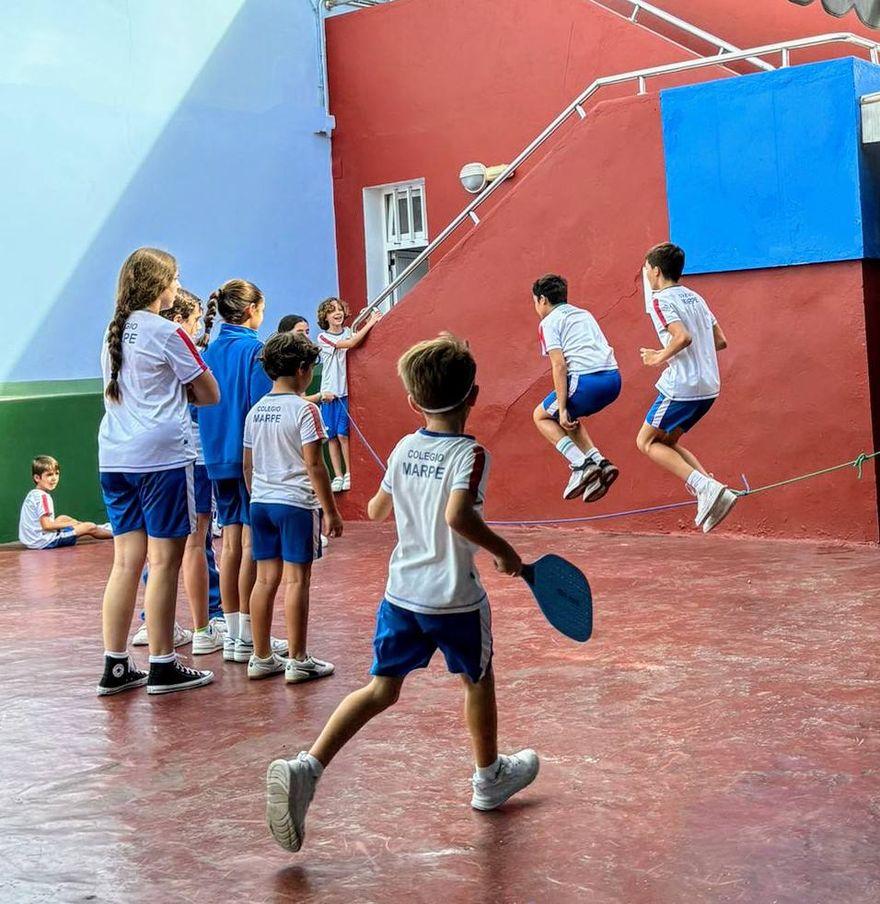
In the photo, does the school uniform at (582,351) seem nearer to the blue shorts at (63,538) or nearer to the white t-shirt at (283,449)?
the white t-shirt at (283,449)

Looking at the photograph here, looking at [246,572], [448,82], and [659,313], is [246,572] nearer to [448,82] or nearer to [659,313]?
[659,313]

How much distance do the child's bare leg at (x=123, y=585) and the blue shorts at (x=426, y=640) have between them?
2167mm

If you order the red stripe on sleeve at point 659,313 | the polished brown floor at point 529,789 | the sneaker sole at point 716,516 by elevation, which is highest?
the red stripe on sleeve at point 659,313

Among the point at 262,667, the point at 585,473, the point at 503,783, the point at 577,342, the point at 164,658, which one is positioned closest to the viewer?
the point at 503,783

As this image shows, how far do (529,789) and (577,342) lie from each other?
505 centimetres

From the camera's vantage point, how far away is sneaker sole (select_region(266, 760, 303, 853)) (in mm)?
3785

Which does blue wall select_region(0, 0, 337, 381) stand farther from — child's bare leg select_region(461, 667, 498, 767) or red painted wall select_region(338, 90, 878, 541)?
child's bare leg select_region(461, 667, 498, 767)

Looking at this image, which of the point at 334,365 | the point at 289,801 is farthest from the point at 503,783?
the point at 334,365

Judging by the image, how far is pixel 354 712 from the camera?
396cm

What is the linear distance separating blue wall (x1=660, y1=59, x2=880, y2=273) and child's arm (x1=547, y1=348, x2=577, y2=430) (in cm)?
178

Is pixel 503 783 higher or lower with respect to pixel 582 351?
lower

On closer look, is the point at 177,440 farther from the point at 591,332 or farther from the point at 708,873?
the point at 591,332

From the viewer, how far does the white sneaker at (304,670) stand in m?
5.96

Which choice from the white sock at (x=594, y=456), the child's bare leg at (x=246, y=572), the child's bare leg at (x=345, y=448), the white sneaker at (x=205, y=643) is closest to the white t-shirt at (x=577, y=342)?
the white sock at (x=594, y=456)
